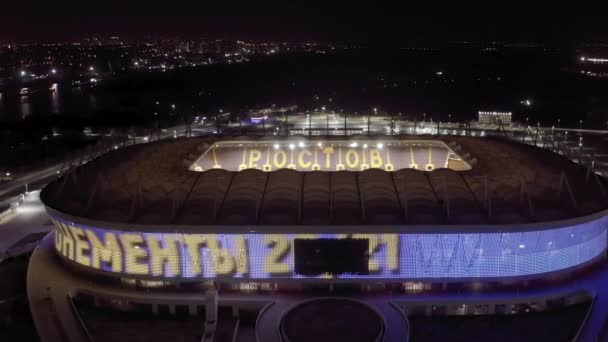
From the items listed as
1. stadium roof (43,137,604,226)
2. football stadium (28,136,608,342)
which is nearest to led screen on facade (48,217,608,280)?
football stadium (28,136,608,342)

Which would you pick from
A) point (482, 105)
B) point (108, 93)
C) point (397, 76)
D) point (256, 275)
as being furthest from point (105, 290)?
point (397, 76)

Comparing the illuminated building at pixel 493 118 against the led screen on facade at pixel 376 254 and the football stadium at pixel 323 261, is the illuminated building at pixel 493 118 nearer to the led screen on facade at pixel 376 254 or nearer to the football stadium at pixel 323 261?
the football stadium at pixel 323 261

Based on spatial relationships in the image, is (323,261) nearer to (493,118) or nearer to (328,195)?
(328,195)

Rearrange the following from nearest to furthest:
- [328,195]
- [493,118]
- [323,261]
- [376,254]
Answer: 1. [323,261]
2. [376,254]
3. [328,195]
4. [493,118]

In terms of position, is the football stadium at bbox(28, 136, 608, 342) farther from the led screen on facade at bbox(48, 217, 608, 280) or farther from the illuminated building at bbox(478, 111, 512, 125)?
the illuminated building at bbox(478, 111, 512, 125)

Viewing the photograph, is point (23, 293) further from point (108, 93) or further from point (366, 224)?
point (108, 93)

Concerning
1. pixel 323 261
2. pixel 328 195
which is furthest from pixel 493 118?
pixel 323 261

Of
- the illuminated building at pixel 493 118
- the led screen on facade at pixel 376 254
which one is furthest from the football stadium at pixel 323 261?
the illuminated building at pixel 493 118

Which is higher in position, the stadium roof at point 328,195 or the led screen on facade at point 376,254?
the stadium roof at point 328,195
